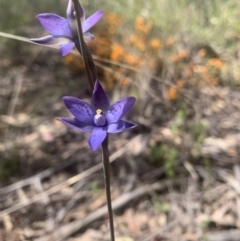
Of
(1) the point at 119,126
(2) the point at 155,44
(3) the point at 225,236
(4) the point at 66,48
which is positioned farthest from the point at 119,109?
(2) the point at 155,44

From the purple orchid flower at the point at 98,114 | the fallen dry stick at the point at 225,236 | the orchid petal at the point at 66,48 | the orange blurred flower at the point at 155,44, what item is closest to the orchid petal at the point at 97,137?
the purple orchid flower at the point at 98,114

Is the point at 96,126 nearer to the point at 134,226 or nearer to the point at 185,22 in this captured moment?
the point at 134,226

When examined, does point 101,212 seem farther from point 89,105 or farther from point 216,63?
point 216,63

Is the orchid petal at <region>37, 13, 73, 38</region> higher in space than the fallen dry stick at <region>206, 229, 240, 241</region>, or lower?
higher

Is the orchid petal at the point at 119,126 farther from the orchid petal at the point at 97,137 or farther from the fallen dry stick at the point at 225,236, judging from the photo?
the fallen dry stick at the point at 225,236

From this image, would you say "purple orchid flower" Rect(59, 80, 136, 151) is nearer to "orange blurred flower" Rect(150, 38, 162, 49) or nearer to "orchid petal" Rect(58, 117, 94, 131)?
"orchid petal" Rect(58, 117, 94, 131)

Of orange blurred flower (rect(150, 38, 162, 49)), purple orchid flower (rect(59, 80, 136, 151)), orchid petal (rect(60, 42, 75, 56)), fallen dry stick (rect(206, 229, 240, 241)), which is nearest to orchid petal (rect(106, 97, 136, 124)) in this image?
purple orchid flower (rect(59, 80, 136, 151))
